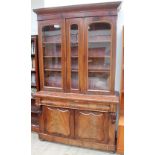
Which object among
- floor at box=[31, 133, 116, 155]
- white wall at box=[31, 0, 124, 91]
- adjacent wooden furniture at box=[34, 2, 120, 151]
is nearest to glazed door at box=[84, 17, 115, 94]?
adjacent wooden furniture at box=[34, 2, 120, 151]

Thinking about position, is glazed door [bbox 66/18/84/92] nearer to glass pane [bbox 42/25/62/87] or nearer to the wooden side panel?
glass pane [bbox 42/25/62/87]

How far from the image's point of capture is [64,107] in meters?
2.55

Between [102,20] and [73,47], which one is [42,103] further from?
[102,20]

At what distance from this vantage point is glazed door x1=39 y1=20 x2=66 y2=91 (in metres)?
2.61

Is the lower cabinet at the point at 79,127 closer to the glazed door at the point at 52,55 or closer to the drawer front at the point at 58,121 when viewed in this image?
the drawer front at the point at 58,121

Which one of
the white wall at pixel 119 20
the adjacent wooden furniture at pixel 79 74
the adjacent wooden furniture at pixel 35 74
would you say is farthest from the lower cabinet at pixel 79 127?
the white wall at pixel 119 20

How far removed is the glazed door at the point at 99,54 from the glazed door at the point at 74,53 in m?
0.09

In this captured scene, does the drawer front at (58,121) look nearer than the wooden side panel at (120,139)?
No

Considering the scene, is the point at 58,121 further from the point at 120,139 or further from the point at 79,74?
the point at 120,139

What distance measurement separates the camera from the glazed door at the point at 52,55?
103 inches
